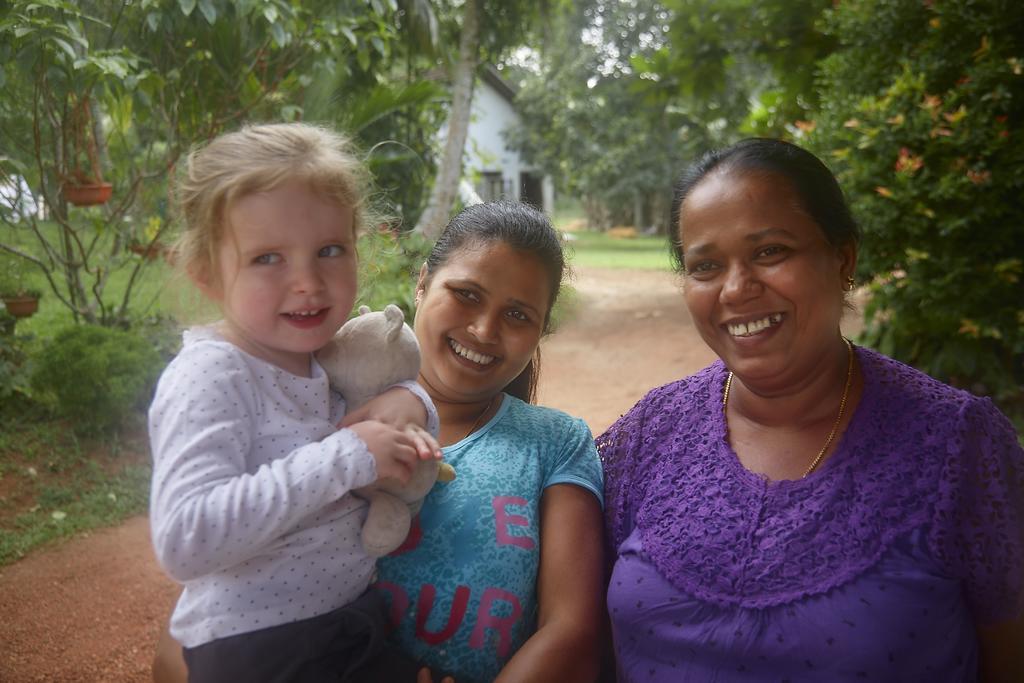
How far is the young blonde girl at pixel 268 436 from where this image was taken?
122 cm

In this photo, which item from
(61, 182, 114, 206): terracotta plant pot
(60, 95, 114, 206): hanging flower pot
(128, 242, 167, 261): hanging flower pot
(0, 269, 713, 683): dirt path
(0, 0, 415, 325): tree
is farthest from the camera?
(128, 242, 167, 261): hanging flower pot

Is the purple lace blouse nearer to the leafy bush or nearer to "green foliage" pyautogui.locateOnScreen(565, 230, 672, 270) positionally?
the leafy bush

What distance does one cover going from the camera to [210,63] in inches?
182

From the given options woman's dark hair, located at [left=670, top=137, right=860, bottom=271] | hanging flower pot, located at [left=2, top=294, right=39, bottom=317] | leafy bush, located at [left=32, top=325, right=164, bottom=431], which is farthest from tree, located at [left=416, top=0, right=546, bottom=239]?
woman's dark hair, located at [left=670, top=137, right=860, bottom=271]

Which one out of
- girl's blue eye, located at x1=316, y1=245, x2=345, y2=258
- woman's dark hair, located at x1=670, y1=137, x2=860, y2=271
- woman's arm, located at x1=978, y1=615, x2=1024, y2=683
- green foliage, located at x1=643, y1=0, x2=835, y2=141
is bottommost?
woman's arm, located at x1=978, y1=615, x2=1024, y2=683

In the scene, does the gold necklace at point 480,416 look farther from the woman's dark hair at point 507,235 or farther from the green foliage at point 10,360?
the green foliage at point 10,360

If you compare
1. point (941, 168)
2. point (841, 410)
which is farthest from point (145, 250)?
point (941, 168)

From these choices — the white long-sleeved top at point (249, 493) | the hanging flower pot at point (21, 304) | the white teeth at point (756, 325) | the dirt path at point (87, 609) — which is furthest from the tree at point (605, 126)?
the white long-sleeved top at point (249, 493)

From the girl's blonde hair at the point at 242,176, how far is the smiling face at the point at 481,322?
0.47 meters

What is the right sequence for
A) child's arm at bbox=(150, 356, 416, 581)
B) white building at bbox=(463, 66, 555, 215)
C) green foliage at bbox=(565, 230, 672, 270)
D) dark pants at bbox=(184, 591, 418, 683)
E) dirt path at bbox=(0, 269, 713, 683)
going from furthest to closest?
white building at bbox=(463, 66, 555, 215) → green foliage at bbox=(565, 230, 672, 270) → dirt path at bbox=(0, 269, 713, 683) → dark pants at bbox=(184, 591, 418, 683) → child's arm at bbox=(150, 356, 416, 581)

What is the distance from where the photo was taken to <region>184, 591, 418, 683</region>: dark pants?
1291mm

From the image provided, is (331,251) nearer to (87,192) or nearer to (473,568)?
(473,568)

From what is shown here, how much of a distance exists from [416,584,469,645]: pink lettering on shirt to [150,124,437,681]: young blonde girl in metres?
0.18

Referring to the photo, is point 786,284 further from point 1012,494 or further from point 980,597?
point 980,597
